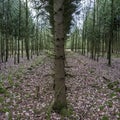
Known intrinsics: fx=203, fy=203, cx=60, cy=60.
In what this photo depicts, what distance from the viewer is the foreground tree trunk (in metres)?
7.56

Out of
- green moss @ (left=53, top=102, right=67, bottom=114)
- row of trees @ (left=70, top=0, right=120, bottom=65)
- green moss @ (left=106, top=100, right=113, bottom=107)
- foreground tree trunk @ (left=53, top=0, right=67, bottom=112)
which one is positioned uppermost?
row of trees @ (left=70, top=0, right=120, bottom=65)

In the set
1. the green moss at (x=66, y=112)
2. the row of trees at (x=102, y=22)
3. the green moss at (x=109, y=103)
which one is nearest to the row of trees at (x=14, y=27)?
the row of trees at (x=102, y=22)

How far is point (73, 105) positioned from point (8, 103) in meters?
2.73

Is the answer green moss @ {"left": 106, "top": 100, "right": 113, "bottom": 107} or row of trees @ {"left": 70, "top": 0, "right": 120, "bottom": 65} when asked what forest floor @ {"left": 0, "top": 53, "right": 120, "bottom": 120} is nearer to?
green moss @ {"left": 106, "top": 100, "right": 113, "bottom": 107}

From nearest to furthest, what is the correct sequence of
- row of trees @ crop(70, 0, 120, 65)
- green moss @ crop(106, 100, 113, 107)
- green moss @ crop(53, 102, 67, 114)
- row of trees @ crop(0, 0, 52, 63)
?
green moss @ crop(53, 102, 67, 114)
green moss @ crop(106, 100, 113, 107)
row of trees @ crop(0, 0, 52, 63)
row of trees @ crop(70, 0, 120, 65)

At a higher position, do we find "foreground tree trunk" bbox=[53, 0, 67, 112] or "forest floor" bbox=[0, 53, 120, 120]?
"foreground tree trunk" bbox=[53, 0, 67, 112]

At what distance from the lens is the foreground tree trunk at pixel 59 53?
24.8ft

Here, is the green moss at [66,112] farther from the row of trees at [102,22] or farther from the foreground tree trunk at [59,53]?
the row of trees at [102,22]

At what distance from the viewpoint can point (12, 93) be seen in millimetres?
10117

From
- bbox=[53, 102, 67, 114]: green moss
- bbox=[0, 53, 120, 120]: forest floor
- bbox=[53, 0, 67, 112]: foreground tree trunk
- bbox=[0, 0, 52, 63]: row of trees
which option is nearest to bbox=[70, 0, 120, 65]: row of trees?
bbox=[0, 0, 52, 63]: row of trees

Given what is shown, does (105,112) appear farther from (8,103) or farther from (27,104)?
(8,103)

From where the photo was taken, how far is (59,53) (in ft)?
25.0

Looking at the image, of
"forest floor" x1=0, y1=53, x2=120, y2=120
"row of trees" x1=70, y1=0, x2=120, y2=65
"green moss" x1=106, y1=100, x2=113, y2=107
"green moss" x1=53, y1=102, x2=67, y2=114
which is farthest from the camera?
"row of trees" x1=70, y1=0, x2=120, y2=65

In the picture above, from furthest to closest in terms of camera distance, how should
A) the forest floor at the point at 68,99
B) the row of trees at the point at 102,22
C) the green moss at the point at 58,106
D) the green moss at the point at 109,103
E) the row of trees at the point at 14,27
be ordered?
the row of trees at the point at 102,22 → the row of trees at the point at 14,27 → the green moss at the point at 109,103 → the green moss at the point at 58,106 → the forest floor at the point at 68,99
